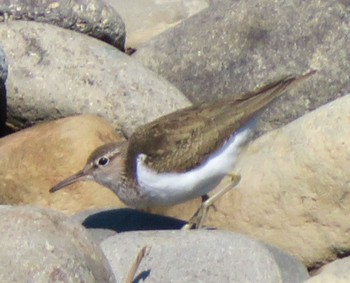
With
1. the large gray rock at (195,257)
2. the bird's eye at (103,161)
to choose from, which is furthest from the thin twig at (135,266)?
the bird's eye at (103,161)

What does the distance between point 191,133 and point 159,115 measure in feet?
4.75

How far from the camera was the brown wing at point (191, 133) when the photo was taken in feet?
28.5

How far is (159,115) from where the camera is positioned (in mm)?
10234

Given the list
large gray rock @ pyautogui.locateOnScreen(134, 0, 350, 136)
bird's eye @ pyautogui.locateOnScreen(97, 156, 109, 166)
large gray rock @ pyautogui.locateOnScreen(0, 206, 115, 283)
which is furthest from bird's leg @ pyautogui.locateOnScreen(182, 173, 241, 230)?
large gray rock @ pyautogui.locateOnScreen(134, 0, 350, 136)

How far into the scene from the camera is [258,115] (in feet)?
30.0

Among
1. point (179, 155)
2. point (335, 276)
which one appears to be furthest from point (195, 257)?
point (179, 155)

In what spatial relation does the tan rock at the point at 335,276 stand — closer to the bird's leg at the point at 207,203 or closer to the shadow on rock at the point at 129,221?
the bird's leg at the point at 207,203

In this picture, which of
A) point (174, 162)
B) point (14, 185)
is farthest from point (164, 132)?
point (14, 185)

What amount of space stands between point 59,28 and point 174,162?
2694mm

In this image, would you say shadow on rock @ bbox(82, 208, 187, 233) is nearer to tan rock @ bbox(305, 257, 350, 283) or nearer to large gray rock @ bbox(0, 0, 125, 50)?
tan rock @ bbox(305, 257, 350, 283)

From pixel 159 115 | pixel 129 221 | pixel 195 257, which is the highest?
pixel 195 257

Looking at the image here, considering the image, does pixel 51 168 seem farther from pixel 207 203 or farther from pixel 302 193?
pixel 302 193

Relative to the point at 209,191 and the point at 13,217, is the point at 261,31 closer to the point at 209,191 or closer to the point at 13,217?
the point at 209,191

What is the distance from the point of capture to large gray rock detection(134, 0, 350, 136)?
438 inches
